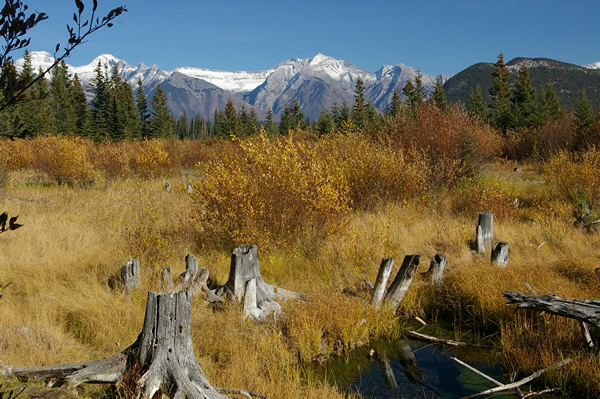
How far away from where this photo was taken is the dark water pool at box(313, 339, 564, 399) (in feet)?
15.3

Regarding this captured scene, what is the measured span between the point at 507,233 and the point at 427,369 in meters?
4.71

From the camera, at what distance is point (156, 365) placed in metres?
3.30

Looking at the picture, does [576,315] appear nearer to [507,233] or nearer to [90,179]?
[507,233]

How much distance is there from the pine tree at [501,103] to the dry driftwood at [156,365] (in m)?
27.1

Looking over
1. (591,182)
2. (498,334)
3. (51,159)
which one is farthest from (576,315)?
(51,159)

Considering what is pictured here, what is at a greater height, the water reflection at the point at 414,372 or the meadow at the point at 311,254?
the meadow at the point at 311,254

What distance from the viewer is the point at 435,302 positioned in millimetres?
6445

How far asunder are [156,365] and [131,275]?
2.88 meters

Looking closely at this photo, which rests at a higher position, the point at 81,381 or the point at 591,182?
the point at 591,182

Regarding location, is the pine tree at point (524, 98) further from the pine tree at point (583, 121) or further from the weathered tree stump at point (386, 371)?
the weathered tree stump at point (386, 371)

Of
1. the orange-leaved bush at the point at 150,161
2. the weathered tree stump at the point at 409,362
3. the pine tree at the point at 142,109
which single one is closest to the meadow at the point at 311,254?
the weathered tree stump at the point at 409,362

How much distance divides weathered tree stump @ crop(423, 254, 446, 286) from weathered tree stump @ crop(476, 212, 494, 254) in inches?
63.7

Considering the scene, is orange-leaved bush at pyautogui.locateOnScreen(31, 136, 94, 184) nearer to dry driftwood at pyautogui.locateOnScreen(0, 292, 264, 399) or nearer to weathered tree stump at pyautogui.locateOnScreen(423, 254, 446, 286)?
weathered tree stump at pyautogui.locateOnScreen(423, 254, 446, 286)

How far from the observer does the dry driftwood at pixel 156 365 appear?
10.7ft
